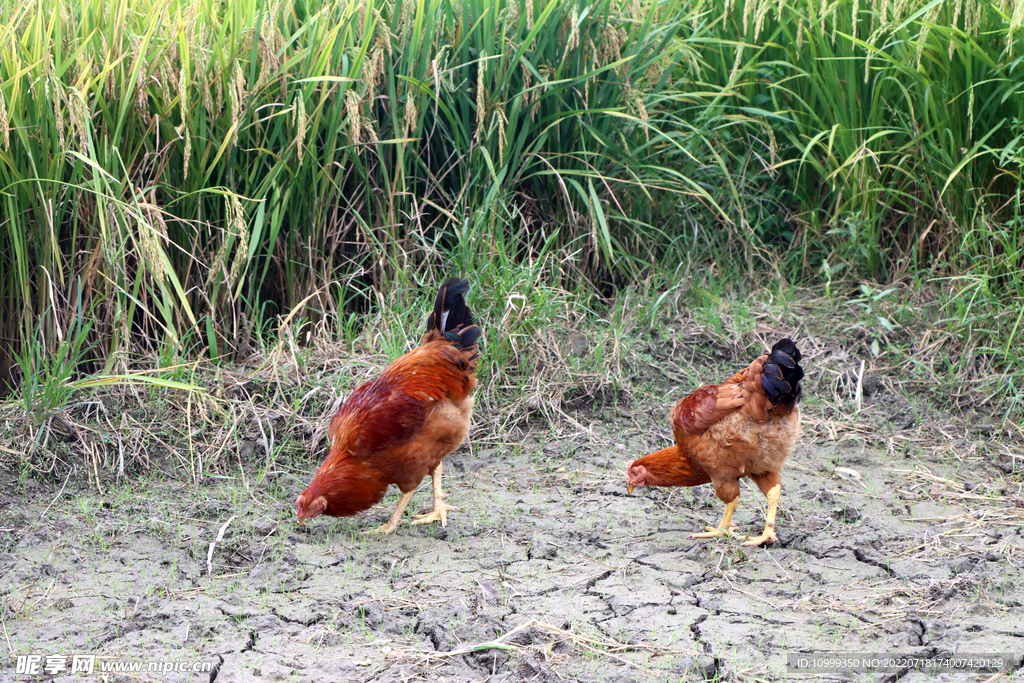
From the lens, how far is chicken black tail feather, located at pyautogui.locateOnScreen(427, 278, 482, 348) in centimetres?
349

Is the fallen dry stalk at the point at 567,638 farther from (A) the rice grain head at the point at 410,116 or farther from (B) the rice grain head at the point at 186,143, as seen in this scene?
(A) the rice grain head at the point at 410,116

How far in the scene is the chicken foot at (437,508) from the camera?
134 inches

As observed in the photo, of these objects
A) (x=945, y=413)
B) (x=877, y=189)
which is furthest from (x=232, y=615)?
(x=877, y=189)

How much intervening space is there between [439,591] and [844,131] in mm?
3235

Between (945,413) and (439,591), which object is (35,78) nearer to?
(439,591)

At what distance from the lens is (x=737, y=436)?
124 inches

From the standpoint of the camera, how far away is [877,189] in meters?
4.48

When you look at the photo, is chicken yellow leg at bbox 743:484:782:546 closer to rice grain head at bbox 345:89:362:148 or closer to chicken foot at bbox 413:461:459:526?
chicken foot at bbox 413:461:459:526

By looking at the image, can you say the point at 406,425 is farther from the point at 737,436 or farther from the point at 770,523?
the point at 770,523

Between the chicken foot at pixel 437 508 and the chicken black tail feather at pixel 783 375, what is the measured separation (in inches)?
49.5

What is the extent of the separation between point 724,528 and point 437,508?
107 centimetres

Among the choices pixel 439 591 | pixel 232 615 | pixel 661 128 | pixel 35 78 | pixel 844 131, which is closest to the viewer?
pixel 232 615

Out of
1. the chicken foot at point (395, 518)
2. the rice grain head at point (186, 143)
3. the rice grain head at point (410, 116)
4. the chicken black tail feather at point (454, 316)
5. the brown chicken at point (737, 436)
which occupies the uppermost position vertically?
the rice grain head at point (410, 116)

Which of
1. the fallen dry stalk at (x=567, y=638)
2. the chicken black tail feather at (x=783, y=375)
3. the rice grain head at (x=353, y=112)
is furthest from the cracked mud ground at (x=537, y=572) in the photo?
the rice grain head at (x=353, y=112)
